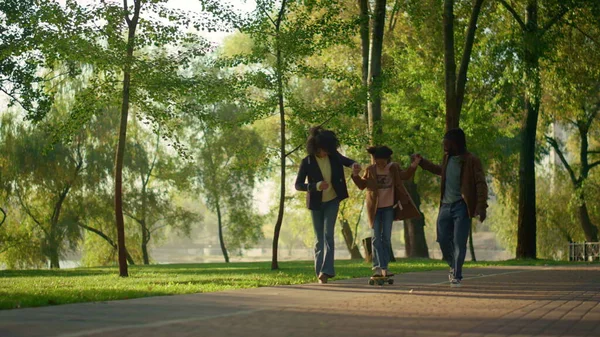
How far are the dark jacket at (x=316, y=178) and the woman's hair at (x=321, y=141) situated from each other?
0.50 ft

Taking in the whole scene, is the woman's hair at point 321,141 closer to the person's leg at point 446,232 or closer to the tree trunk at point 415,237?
the person's leg at point 446,232

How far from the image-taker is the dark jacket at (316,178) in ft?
41.1

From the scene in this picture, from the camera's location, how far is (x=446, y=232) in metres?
12.2

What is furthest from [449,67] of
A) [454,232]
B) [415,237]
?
[415,237]

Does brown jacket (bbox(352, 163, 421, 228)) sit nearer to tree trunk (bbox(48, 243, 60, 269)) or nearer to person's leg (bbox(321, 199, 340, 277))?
person's leg (bbox(321, 199, 340, 277))

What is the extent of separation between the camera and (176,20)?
19.5 meters

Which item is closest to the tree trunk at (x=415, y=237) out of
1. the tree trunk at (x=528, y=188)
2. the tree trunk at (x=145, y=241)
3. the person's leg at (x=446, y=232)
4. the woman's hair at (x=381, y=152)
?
the tree trunk at (x=528, y=188)

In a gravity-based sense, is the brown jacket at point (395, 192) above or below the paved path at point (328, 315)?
above

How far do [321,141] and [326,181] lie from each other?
59 centimetres

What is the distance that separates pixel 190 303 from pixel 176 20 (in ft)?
38.1

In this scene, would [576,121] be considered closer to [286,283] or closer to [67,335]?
[286,283]

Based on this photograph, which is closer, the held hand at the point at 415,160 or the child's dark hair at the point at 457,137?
the child's dark hair at the point at 457,137

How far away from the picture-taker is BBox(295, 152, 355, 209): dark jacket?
1252cm

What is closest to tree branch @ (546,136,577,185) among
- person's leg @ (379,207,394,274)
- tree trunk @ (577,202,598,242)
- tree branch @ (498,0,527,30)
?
tree trunk @ (577,202,598,242)
